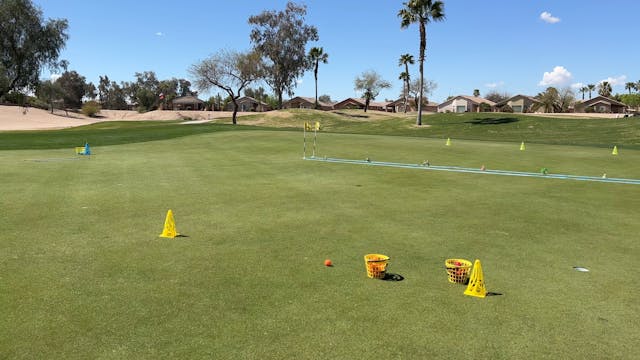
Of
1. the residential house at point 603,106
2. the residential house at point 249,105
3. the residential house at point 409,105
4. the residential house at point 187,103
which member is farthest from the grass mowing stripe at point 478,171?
the residential house at point 187,103

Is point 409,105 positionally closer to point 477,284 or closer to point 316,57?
point 316,57

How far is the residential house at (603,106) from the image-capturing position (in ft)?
370

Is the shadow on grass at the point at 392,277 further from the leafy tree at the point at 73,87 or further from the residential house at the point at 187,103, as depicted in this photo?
the leafy tree at the point at 73,87

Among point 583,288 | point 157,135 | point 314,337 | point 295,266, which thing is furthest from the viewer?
point 157,135

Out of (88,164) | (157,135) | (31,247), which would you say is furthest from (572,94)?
(31,247)

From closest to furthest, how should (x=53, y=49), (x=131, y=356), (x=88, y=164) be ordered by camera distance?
(x=131, y=356)
(x=88, y=164)
(x=53, y=49)

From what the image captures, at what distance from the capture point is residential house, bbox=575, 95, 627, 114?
113 meters

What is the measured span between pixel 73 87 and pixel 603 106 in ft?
516

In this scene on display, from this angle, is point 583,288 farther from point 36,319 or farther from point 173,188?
point 173,188

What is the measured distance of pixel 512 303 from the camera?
6055 mm

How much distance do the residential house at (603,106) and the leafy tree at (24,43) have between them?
112 metres

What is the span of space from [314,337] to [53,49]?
68.2 metres

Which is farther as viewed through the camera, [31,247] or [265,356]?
[31,247]

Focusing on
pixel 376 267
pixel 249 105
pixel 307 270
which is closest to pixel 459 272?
pixel 376 267
